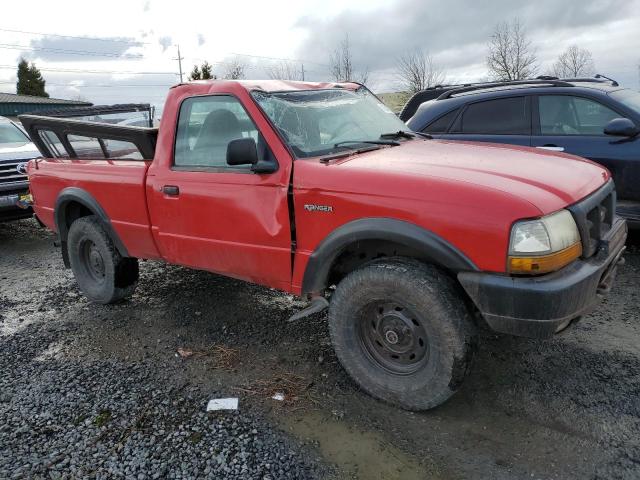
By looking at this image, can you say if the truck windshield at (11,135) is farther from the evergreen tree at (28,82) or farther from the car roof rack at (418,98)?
the evergreen tree at (28,82)

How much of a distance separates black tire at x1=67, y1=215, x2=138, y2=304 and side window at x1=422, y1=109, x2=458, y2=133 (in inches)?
146

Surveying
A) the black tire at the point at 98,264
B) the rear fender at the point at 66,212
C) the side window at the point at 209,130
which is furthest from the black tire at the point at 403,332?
the black tire at the point at 98,264

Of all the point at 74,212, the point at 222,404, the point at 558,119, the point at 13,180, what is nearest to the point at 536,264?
the point at 222,404

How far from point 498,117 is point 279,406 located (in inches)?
171

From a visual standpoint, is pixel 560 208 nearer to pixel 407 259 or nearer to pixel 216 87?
pixel 407 259

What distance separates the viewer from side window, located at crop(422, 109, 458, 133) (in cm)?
625

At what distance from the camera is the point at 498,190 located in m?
2.61

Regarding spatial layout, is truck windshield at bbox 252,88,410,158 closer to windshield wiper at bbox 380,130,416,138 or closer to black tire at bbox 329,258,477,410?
→ windshield wiper at bbox 380,130,416,138

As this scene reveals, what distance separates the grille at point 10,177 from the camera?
7461 mm

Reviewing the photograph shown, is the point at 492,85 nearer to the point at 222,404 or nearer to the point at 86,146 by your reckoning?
the point at 86,146

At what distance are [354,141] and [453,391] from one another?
1777 mm

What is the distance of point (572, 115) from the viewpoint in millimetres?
5594

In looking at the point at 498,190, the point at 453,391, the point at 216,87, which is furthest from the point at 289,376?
the point at 216,87

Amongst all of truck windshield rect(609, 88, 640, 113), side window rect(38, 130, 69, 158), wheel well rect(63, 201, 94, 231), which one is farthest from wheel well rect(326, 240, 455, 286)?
truck windshield rect(609, 88, 640, 113)
